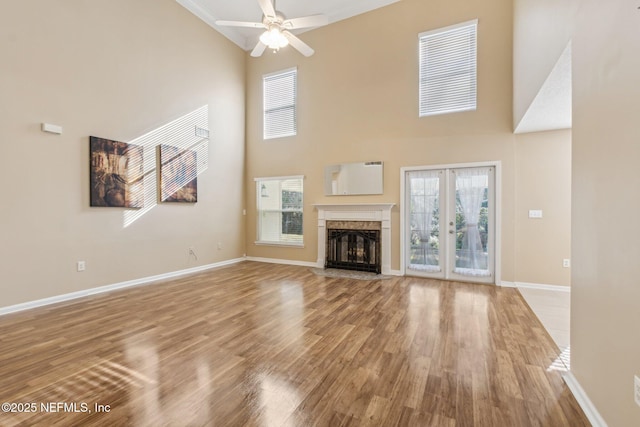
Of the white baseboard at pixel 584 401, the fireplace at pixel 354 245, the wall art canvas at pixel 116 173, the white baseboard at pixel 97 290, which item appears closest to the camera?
the white baseboard at pixel 584 401

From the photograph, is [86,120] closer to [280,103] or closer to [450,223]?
[280,103]

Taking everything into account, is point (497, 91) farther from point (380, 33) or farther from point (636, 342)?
point (636, 342)

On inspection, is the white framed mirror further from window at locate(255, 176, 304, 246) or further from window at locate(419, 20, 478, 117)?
window at locate(419, 20, 478, 117)

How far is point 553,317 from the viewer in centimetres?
336

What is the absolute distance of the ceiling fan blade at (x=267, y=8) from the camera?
3.33m

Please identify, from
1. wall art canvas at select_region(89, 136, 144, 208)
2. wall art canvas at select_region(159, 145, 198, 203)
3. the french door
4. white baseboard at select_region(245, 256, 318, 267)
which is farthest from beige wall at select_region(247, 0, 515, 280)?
wall art canvas at select_region(89, 136, 144, 208)

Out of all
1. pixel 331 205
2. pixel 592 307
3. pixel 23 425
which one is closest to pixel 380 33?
pixel 331 205

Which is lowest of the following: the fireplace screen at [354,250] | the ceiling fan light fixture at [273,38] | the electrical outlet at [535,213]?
the fireplace screen at [354,250]

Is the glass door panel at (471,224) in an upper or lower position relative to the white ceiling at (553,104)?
lower

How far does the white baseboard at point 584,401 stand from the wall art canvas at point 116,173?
580 centimetres

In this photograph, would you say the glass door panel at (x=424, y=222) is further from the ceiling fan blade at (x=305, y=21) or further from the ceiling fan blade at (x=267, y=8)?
the ceiling fan blade at (x=267, y=8)

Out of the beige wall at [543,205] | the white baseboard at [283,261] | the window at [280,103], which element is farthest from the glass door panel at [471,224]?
the window at [280,103]

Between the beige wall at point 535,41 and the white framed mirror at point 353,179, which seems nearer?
the beige wall at point 535,41

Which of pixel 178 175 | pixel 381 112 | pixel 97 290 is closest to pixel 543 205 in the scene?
pixel 381 112
